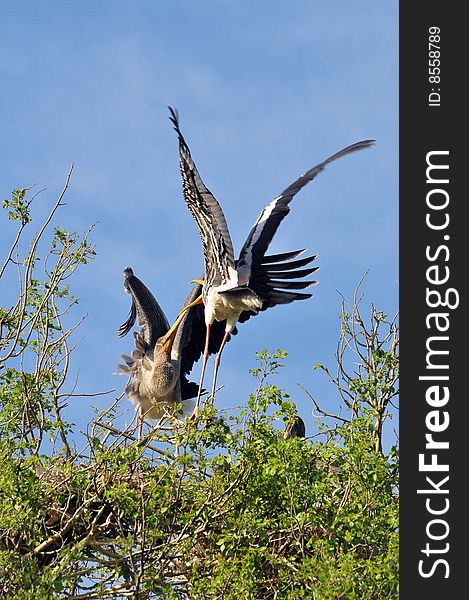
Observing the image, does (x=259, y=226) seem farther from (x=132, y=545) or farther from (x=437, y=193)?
(x=132, y=545)

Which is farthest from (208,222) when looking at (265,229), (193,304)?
(193,304)

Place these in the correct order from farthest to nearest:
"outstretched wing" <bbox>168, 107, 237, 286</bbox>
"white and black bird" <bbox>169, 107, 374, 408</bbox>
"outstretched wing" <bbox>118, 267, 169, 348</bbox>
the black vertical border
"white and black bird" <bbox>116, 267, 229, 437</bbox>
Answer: "outstretched wing" <bbox>118, 267, 169, 348</bbox> < "white and black bird" <bbox>116, 267, 229, 437</bbox> < "white and black bird" <bbox>169, 107, 374, 408</bbox> < "outstretched wing" <bbox>168, 107, 237, 286</bbox> < the black vertical border

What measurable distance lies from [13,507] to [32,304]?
2.07m

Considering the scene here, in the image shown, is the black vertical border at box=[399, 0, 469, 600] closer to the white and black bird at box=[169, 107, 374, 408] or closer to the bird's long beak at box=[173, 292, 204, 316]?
the white and black bird at box=[169, 107, 374, 408]

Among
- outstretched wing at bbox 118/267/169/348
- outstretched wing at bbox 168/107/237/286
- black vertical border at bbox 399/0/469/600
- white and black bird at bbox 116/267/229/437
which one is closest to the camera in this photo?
black vertical border at bbox 399/0/469/600

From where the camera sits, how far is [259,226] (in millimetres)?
9609

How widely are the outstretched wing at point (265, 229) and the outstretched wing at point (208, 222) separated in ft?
0.62

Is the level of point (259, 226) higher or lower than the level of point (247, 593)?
higher

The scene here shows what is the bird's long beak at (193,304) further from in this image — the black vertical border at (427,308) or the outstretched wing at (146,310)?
the black vertical border at (427,308)

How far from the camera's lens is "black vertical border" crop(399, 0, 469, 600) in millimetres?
6441

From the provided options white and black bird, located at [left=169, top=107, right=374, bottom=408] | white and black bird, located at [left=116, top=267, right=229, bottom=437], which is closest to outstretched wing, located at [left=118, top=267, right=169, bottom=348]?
white and black bird, located at [left=116, top=267, right=229, bottom=437]

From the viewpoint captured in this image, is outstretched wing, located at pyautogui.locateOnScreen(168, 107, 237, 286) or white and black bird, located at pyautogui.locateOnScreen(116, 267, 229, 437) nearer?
outstretched wing, located at pyautogui.locateOnScreen(168, 107, 237, 286)

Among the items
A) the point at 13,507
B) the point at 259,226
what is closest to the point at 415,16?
the point at 259,226

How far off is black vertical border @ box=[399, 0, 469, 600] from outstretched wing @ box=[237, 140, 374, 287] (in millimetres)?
2493
